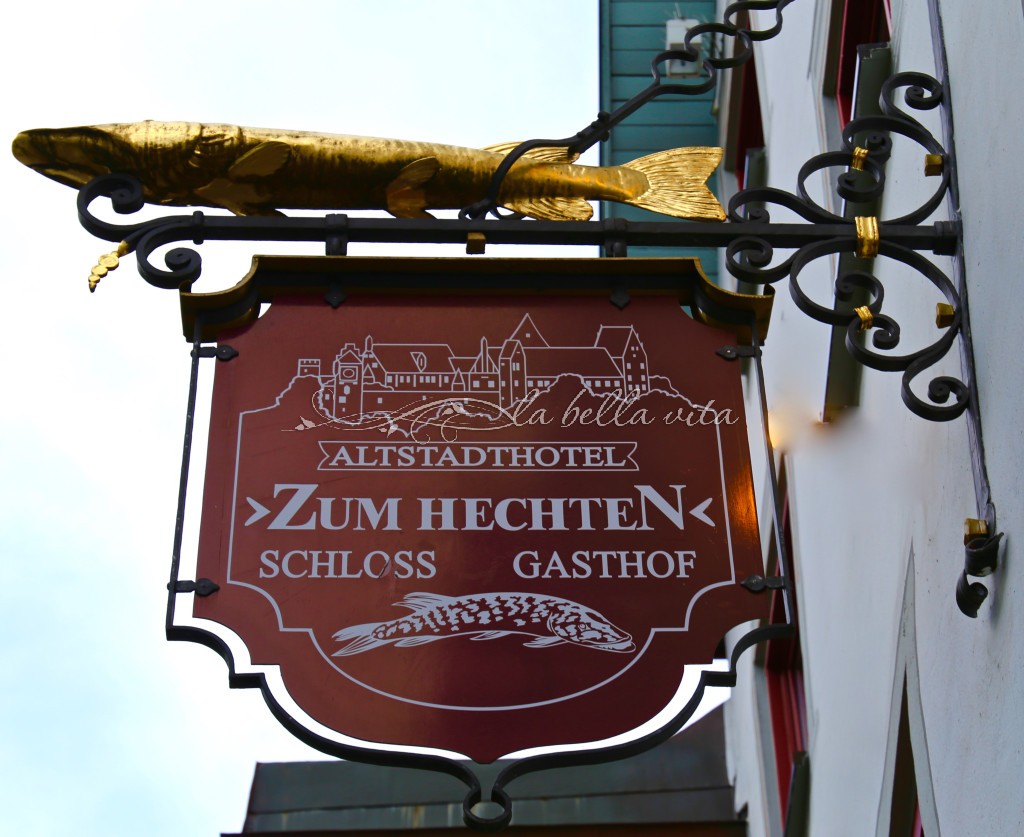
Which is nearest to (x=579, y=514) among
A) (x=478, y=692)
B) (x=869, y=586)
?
(x=478, y=692)

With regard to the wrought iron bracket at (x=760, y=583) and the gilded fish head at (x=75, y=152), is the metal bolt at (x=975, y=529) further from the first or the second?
the gilded fish head at (x=75, y=152)

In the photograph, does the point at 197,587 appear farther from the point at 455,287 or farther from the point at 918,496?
the point at 918,496

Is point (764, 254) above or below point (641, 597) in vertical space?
above

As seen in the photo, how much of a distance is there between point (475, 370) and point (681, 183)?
976 millimetres

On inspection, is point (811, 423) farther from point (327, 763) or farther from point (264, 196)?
point (327, 763)

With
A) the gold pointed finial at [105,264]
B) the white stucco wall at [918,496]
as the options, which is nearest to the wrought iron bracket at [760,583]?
the white stucco wall at [918,496]

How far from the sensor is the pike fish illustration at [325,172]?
4887 millimetres

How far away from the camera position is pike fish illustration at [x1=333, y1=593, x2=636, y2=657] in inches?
162

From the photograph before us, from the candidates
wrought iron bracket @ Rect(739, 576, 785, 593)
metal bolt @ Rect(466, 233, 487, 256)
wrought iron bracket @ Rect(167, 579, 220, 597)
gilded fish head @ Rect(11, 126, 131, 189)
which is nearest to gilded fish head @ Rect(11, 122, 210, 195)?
gilded fish head @ Rect(11, 126, 131, 189)

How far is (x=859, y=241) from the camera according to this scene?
14.0 ft

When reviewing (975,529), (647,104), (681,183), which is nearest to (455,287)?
(681,183)

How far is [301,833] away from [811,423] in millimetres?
4634

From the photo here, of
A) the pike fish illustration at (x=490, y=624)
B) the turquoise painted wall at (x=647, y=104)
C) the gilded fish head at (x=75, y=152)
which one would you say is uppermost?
the turquoise painted wall at (x=647, y=104)

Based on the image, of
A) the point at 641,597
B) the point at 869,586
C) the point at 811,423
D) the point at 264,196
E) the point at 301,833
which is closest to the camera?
the point at 641,597
